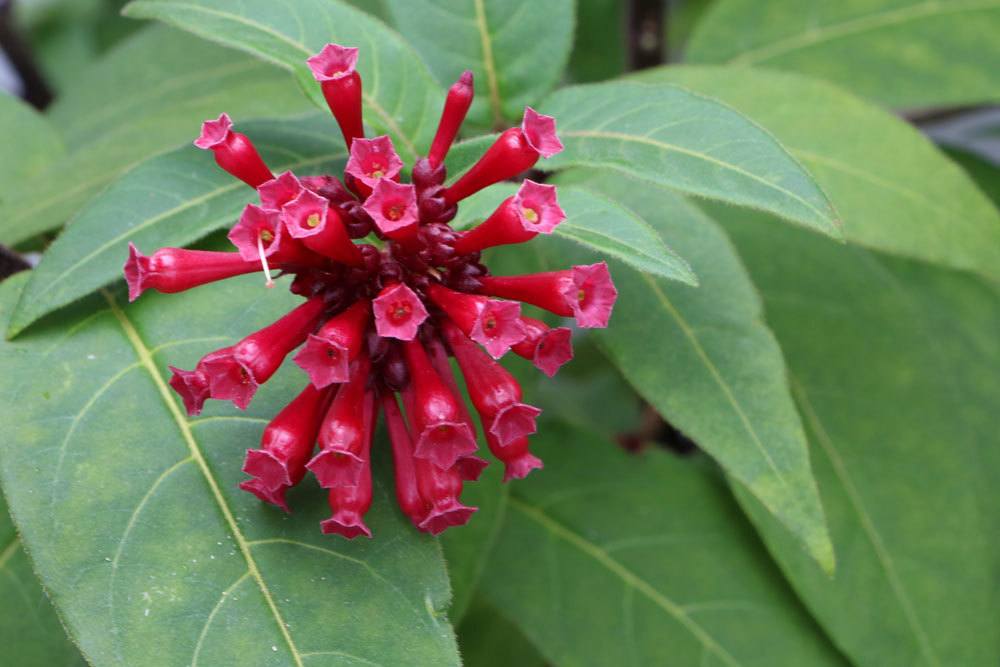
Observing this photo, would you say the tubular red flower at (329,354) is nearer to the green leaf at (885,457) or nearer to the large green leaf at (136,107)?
the large green leaf at (136,107)

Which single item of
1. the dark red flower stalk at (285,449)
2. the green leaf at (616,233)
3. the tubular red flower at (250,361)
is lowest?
the dark red flower stalk at (285,449)

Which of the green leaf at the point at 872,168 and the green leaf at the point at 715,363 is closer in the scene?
the green leaf at the point at 715,363

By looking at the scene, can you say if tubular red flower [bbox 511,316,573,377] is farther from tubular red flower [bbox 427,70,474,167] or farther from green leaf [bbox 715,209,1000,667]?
green leaf [bbox 715,209,1000,667]

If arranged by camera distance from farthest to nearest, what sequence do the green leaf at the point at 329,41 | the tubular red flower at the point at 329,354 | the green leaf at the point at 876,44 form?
the green leaf at the point at 876,44
the green leaf at the point at 329,41
the tubular red flower at the point at 329,354

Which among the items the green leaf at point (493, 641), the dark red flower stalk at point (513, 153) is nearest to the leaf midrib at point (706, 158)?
the dark red flower stalk at point (513, 153)

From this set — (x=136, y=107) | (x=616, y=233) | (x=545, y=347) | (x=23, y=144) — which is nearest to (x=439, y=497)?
(x=545, y=347)

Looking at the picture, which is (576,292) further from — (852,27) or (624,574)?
(852,27)
